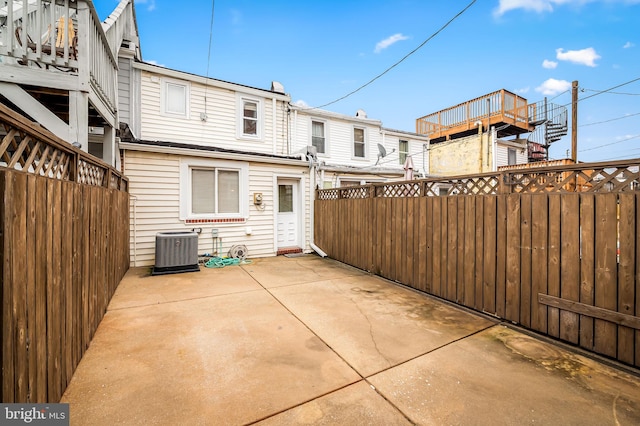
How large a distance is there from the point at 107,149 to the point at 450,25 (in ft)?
23.1

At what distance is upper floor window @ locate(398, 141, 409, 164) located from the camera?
484 inches

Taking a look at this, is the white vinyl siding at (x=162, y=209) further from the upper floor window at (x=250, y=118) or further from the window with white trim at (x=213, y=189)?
the upper floor window at (x=250, y=118)

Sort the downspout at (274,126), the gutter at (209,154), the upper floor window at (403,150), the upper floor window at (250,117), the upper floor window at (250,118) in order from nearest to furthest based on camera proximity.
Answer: the gutter at (209,154)
the upper floor window at (250,117)
the upper floor window at (250,118)
the downspout at (274,126)
the upper floor window at (403,150)

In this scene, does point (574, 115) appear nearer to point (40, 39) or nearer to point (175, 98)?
point (175, 98)

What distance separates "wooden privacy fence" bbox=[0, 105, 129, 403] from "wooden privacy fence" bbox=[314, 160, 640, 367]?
170 inches

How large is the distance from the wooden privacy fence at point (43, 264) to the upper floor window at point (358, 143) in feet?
30.9

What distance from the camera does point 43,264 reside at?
160 cm

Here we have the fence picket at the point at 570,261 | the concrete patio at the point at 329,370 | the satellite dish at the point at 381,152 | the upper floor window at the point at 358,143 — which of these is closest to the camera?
the concrete patio at the point at 329,370

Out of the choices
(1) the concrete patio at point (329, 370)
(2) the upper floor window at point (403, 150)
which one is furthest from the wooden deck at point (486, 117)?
(1) the concrete patio at point (329, 370)

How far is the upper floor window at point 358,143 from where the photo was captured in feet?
36.2

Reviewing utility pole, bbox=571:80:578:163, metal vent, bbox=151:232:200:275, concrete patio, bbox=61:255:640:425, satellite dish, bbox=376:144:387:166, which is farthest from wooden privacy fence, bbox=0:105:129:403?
utility pole, bbox=571:80:578:163

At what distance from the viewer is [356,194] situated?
630 centimetres

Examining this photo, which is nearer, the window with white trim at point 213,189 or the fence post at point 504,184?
the fence post at point 504,184

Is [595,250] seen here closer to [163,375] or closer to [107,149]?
[163,375]
